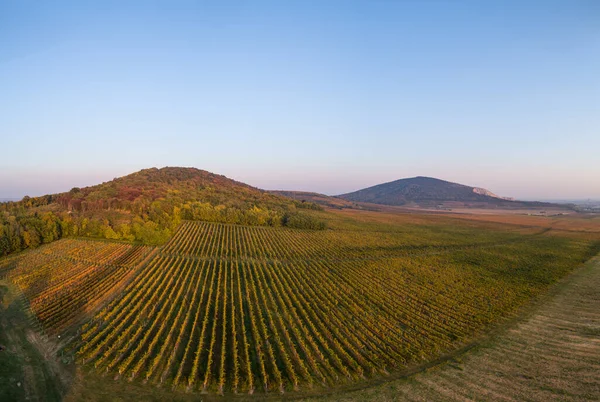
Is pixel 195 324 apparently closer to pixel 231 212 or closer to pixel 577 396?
pixel 577 396

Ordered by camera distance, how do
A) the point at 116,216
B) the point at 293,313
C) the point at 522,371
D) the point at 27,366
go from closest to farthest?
the point at 27,366
the point at 522,371
the point at 293,313
the point at 116,216

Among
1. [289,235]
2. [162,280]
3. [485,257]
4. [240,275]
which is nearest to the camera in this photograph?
[162,280]

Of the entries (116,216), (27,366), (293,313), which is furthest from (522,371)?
(116,216)

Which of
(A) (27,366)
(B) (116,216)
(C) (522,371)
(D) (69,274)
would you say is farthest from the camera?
(B) (116,216)

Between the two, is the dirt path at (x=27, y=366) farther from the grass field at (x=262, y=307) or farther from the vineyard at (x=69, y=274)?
Answer: the vineyard at (x=69, y=274)

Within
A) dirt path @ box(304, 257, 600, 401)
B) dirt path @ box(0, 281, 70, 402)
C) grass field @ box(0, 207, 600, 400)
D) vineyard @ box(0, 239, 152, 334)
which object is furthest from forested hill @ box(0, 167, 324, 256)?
dirt path @ box(304, 257, 600, 401)

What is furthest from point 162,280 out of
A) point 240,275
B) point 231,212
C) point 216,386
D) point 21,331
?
point 231,212

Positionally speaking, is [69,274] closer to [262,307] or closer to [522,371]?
[262,307]
